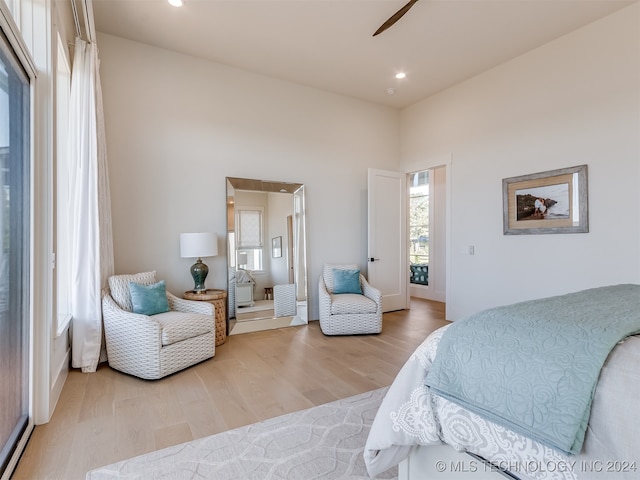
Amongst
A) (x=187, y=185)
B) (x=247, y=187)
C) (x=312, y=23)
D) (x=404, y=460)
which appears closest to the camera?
(x=404, y=460)

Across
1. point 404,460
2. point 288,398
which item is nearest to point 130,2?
point 288,398

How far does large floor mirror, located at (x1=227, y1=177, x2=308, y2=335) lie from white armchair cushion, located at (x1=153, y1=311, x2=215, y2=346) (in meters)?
0.94

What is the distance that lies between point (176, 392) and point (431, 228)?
5649 mm

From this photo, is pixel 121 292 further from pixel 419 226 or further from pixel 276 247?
pixel 419 226

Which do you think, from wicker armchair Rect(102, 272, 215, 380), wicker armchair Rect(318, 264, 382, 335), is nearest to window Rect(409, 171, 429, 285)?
wicker armchair Rect(318, 264, 382, 335)

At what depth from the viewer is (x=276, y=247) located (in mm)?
4527

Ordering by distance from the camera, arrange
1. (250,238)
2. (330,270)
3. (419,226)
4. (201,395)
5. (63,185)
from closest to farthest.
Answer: (201,395)
(63,185)
(250,238)
(330,270)
(419,226)

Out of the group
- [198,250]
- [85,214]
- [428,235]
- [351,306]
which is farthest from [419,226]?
[85,214]

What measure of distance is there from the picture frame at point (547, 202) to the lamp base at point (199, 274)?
3587mm

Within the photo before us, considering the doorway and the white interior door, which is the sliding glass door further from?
the doorway

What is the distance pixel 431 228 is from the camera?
6.83 metres

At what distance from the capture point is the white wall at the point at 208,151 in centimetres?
363

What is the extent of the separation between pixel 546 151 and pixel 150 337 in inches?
173

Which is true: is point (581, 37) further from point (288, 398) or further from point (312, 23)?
point (288, 398)
